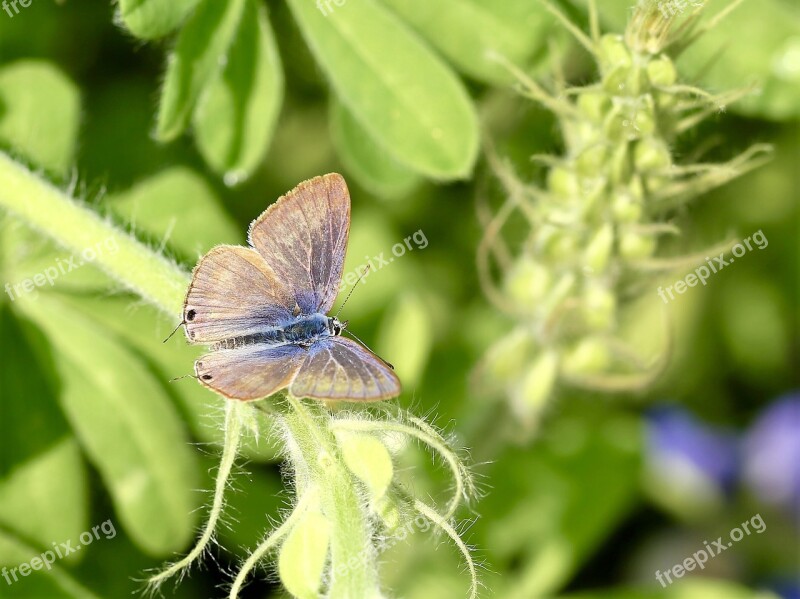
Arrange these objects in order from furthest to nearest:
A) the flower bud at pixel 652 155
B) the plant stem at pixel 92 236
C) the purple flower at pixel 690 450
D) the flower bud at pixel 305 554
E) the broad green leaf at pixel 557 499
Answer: the purple flower at pixel 690 450, the broad green leaf at pixel 557 499, the flower bud at pixel 652 155, the plant stem at pixel 92 236, the flower bud at pixel 305 554

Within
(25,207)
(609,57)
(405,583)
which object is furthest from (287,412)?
(405,583)

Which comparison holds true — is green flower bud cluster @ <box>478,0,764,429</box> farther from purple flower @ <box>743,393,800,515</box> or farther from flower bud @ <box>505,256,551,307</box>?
purple flower @ <box>743,393,800,515</box>

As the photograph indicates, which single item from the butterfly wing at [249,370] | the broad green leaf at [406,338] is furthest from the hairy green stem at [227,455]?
the broad green leaf at [406,338]

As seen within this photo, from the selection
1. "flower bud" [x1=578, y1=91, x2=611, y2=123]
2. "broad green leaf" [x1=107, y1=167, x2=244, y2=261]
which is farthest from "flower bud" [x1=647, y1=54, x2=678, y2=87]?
"broad green leaf" [x1=107, y1=167, x2=244, y2=261]

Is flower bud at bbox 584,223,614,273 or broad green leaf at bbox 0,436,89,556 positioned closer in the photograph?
flower bud at bbox 584,223,614,273

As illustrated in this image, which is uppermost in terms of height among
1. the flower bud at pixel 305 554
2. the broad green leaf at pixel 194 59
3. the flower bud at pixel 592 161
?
the broad green leaf at pixel 194 59

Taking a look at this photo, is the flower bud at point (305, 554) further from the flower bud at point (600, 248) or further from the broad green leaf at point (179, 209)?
the broad green leaf at point (179, 209)

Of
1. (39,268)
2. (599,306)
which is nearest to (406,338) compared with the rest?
(599,306)
